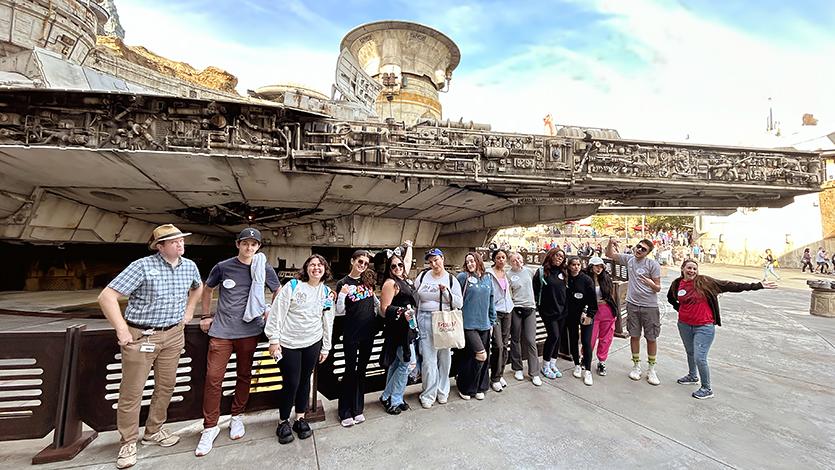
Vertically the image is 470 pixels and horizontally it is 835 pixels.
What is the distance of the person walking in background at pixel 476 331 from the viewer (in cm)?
476

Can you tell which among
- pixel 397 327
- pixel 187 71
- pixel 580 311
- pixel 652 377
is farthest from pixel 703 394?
pixel 187 71

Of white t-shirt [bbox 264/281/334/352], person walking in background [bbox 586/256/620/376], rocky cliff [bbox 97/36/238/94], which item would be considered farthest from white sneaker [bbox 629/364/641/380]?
rocky cliff [bbox 97/36/238/94]

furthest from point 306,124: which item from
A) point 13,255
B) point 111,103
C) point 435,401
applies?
point 13,255

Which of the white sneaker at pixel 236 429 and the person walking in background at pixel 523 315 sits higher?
the person walking in background at pixel 523 315

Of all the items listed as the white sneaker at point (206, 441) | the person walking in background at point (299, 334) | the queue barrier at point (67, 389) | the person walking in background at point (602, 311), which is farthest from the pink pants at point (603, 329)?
the queue barrier at point (67, 389)

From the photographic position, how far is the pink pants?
18.9 ft

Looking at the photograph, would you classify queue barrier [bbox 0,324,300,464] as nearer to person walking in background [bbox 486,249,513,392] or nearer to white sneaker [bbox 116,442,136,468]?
white sneaker [bbox 116,442,136,468]

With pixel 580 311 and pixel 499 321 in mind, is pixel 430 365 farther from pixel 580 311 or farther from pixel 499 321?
pixel 580 311

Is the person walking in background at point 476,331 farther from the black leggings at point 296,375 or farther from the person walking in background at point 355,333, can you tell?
the black leggings at point 296,375

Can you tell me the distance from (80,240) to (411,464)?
1439 cm

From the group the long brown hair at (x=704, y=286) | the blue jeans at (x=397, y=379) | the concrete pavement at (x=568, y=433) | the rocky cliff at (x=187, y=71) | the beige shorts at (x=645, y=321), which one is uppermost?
the rocky cliff at (x=187, y=71)

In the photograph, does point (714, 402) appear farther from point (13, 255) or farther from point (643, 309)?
point (13, 255)

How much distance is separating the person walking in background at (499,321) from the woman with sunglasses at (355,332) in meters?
1.94

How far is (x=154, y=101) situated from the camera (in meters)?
8.54
